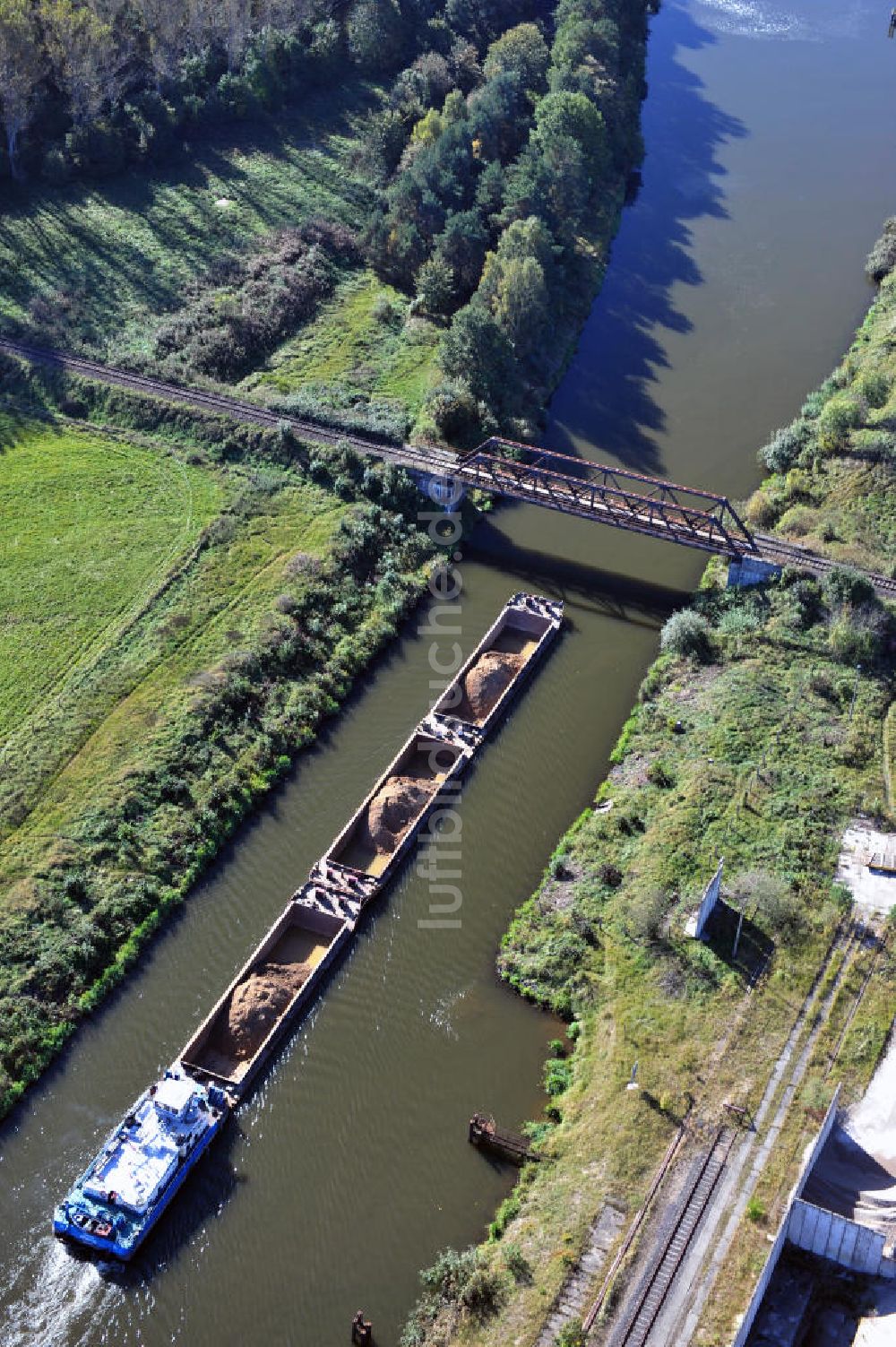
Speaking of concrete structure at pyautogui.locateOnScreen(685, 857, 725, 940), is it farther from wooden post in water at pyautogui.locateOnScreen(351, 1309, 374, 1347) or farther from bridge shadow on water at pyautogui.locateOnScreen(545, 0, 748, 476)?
bridge shadow on water at pyautogui.locateOnScreen(545, 0, 748, 476)

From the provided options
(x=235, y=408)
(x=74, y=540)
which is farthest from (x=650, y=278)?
(x=74, y=540)

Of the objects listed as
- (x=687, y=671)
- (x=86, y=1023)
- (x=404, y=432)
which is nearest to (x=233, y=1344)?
(x=86, y=1023)

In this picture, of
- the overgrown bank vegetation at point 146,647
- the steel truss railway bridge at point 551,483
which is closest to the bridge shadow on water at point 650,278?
the steel truss railway bridge at point 551,483

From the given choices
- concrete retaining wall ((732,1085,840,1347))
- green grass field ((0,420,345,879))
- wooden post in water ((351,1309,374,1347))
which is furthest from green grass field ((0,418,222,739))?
concrete retaining wall ((732,1085,840,1347))

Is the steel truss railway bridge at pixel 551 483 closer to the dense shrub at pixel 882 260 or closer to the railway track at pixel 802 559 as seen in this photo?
the railway track at pixel 802 559

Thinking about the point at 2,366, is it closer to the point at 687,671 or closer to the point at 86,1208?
the point at 687,671
